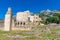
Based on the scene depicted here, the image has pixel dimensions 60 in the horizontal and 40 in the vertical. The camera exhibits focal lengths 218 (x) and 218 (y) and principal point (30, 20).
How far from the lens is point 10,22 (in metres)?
56.4

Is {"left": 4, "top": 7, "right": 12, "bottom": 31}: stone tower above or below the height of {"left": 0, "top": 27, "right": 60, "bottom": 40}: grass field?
above

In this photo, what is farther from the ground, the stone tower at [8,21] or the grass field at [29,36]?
the stone tower at [8,21]

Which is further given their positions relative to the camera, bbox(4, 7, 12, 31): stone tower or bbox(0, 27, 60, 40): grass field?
bbox(4, 7, 12, 31): stone tower

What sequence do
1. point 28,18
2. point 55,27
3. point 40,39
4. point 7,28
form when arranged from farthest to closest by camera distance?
point 28,18, point 7,28, point 55,27, point 40,39

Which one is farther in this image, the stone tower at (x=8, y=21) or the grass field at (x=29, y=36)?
the stone tower at (x=8, y=21)

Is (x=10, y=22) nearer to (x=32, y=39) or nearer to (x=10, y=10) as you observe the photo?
(x=10, y=10)

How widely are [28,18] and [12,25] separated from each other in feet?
92.1

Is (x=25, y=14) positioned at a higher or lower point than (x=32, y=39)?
higher

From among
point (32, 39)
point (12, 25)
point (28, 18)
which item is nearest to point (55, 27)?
point (12, 25)

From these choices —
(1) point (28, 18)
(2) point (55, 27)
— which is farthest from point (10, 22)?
(1) point (28, 18)

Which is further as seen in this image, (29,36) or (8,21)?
(8,21)

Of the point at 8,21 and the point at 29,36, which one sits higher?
the point at 8,21

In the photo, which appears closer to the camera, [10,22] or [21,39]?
[21,39]

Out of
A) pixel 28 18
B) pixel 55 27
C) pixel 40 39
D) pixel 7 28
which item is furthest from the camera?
pixel 28 18
